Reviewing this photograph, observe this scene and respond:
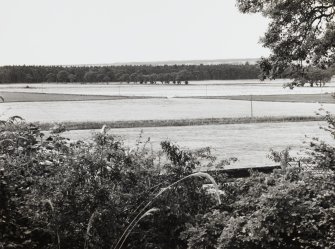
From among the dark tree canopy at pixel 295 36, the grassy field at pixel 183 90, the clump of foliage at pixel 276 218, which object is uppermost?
the dark tree canopy at pixel 295 36

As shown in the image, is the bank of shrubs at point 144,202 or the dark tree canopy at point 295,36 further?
the dark tree canopy at point 295,36

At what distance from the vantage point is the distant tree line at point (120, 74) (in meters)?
124

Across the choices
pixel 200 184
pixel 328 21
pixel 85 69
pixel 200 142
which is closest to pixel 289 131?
pixel 200 142

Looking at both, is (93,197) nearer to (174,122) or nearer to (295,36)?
(295,36)

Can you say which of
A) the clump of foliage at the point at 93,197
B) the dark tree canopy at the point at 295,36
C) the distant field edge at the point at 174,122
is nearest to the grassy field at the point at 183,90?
the distant field edge at the point at 174,122

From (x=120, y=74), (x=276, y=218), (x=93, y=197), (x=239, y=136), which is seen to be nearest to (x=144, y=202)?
(x=93, y=197)

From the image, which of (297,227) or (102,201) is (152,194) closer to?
(102,201)

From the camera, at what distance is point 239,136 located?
98.3 ft

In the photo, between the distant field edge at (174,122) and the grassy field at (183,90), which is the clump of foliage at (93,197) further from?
the grassy field at (183,90)

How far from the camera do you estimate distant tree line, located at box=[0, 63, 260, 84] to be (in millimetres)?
124062

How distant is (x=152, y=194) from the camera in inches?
257

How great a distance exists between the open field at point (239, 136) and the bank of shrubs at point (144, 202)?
42.1 ft

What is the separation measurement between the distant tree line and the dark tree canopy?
108243 mm

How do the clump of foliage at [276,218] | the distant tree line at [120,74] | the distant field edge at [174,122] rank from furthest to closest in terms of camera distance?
the distant tree line at [120,74] < the distant field edge at [174,122] < the clump of foliage at [276,218]
